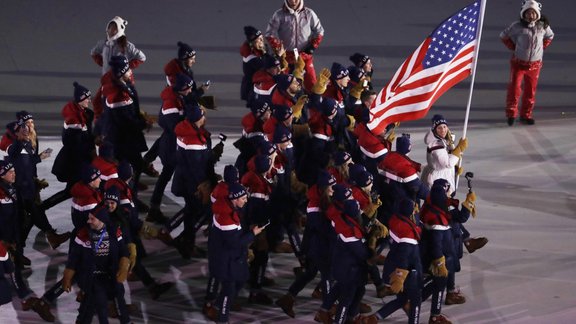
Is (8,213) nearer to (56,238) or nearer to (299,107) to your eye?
(56,238)

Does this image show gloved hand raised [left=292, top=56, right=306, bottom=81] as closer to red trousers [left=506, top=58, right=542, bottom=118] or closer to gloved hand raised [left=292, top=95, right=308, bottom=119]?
gloved hand raised [left=292, top=95, right=308, bottom=119]

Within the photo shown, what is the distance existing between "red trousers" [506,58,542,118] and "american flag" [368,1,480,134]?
523 cm

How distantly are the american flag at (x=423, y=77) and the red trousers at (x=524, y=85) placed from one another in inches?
206

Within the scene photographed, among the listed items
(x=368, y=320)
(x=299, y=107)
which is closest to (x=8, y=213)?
(x=368, y=320)

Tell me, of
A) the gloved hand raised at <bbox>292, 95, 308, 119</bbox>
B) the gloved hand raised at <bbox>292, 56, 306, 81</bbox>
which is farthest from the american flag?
the gloved hand raised at <bbox>292, 56, 306, 81</bbox>

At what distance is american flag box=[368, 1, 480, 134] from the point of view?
1803 cm

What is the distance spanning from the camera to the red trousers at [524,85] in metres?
23.2

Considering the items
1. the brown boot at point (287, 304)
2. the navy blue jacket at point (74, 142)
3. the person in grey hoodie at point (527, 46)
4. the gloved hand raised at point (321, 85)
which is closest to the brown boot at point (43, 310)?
the brown boot at point (287, 304)

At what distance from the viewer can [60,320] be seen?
16.3 metres

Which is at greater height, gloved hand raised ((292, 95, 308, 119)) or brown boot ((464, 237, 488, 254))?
gloved hand raised ((292, 95, 308, 119))

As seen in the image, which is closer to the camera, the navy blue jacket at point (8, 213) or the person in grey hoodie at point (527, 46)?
the navy blue jacket at point (8, 213)

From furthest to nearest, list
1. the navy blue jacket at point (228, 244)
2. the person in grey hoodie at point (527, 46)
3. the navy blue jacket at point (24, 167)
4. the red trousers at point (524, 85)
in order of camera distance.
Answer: the red trousers at point (524, 85) < the person in grey hoodie at point (527, 46) < the navy blue jacket at point (24, 167) < the navy blue jacket at point (228, 244)

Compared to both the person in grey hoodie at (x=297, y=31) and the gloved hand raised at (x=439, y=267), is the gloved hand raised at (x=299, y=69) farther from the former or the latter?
the gloved hand raised at (x=439, y=267)

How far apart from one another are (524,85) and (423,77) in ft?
19.0
